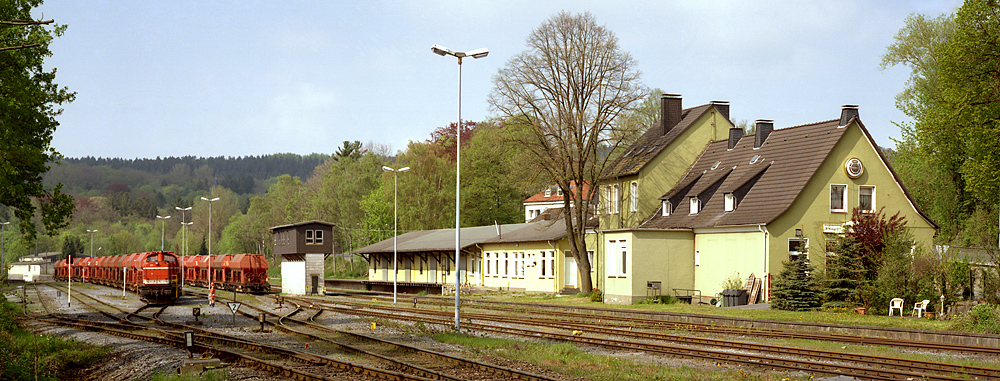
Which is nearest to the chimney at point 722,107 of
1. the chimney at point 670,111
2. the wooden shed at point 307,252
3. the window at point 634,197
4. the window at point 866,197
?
the chimney at point 670,111

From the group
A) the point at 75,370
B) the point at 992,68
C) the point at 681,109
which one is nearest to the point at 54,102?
the point at 75,370

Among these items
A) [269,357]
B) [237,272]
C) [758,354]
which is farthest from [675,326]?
[237,272]

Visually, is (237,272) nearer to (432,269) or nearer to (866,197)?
(432,269)

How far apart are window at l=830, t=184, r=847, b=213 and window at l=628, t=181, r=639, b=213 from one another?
10.6m

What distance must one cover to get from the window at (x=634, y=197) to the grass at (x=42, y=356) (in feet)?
95.9

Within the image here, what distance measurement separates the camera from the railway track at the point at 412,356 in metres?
14.9

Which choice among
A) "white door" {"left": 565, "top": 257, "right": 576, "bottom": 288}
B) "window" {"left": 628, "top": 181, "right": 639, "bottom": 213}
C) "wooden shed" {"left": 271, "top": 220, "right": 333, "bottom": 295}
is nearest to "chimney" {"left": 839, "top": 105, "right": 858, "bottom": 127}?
"window" {"left": 628, "top": 181, "right": 639, "bottom": 213}

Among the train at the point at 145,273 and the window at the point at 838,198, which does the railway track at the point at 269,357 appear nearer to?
the train at the point at 145,273

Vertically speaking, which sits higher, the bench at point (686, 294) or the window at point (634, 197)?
the window at point (634, 197)

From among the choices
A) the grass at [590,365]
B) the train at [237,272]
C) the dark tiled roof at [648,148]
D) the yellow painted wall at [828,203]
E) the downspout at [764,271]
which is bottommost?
the train at [237,272]

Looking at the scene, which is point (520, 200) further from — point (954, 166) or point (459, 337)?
point (459, 337)

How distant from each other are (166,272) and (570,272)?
2402cm

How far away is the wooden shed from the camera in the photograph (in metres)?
56.2

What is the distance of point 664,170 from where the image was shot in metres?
44.7
